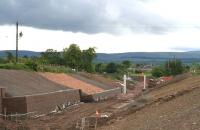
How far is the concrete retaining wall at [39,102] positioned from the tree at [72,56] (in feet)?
217

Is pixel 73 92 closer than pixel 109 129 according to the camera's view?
No

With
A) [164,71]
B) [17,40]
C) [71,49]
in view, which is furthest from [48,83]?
[164,71]

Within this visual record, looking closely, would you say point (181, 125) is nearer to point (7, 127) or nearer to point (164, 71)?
point (7, 127)

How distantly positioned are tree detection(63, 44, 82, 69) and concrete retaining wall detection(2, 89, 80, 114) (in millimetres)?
66197

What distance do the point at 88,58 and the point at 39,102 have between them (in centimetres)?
8533

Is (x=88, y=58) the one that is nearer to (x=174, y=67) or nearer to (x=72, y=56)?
(x=72, y=56)

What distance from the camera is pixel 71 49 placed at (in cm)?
12850

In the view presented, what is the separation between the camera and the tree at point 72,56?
420 feet

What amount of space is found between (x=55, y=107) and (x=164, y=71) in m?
91.3

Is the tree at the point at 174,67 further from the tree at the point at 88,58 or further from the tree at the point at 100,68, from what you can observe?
the tree at the point at 100,68

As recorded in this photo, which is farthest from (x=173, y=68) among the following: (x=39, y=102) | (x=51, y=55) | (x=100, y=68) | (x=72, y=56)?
(x=39, y=102)

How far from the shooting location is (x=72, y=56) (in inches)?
5039

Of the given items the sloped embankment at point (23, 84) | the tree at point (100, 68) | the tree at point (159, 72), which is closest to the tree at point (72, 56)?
the tree at point (159, 72)

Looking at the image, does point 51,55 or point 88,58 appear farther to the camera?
point 51,55
